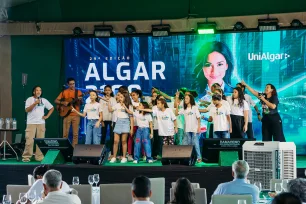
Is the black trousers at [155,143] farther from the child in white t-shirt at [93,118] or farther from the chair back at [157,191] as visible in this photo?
the chair back at [157,191]

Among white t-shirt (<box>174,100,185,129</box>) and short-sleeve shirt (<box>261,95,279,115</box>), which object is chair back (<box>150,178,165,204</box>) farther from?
short-sleeve shirt (<box>261,95,279,115</box>)

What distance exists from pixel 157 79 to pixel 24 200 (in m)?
9.81

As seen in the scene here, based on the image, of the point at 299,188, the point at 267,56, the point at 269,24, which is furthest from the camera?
the point at 267,56

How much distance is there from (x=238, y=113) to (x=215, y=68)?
106 inches

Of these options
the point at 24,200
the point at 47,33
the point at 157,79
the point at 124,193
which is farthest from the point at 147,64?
the point at 24,200

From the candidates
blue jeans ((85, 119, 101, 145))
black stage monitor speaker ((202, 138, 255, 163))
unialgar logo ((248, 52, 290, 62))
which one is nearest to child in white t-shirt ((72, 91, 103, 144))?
blue jeans ((85, 119, 101, 145))

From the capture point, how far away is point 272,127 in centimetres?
1405

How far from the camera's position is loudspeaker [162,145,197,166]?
42.8 feet

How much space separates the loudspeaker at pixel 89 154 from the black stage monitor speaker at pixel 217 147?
2.03 metres

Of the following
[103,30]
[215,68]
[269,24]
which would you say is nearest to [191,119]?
[215,68]

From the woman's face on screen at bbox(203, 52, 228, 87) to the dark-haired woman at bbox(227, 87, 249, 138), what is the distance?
2301mm

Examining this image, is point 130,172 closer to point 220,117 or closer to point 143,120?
point 143,120

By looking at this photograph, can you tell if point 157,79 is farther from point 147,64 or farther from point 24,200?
point 24,200

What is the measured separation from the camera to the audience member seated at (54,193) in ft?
22.1
